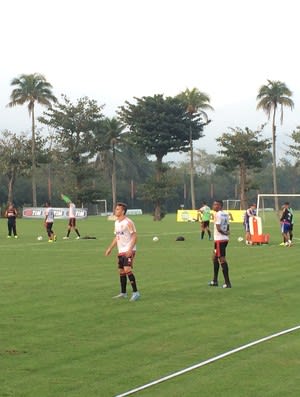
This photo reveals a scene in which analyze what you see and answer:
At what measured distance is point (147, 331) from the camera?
472 inches

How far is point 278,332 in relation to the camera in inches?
466

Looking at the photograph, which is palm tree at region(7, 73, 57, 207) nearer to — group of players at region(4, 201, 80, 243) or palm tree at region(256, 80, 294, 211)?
palm tree at region(256, 80, 294, 211)

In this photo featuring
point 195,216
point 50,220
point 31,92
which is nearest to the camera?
point 50,220

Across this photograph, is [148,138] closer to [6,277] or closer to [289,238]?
[289,238]

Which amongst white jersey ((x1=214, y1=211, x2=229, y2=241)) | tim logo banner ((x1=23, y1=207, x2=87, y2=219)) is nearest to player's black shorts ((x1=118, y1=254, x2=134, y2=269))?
white jersey ((x1=214, y1=211, x2=229, y2=241))

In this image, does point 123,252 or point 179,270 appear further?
point 179,270

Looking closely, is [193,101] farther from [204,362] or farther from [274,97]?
[204,362]

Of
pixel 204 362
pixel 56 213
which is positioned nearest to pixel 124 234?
pixel 204 362

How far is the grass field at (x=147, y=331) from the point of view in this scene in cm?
878

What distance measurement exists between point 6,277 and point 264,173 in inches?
5487


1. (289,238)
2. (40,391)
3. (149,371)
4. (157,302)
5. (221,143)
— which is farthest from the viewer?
(221,143)

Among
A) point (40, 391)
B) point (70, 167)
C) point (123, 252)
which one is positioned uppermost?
point (70, 167)

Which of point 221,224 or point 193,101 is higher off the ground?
point 193,101

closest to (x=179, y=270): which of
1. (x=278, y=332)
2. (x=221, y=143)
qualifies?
(x=278, y=332)
